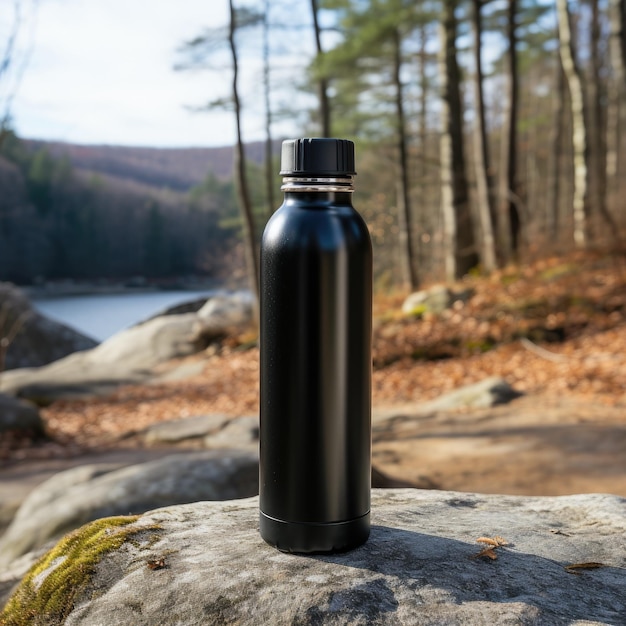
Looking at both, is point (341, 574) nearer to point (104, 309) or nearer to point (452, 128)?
point (452, 128)

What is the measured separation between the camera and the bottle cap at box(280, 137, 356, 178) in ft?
5.27

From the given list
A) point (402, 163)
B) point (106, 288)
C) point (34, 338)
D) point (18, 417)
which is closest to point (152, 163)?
point (106, 288)

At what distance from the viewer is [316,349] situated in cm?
161

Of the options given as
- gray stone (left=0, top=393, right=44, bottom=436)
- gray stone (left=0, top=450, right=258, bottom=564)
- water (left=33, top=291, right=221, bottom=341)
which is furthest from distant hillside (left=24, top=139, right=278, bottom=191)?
gray stone (left=0, top=450, right=258, bottom=564)

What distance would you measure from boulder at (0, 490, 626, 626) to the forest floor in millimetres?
3468

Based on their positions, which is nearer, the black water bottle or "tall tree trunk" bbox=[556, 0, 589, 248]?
the black water bottle

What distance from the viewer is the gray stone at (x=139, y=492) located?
398 centimetres

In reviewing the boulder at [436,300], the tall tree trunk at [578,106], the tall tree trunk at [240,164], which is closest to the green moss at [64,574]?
the boulder at [436,300]

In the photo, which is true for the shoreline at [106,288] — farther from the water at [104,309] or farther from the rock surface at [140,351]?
the rock surface at [140,351]

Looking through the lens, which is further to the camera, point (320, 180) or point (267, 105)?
point (267, 105)

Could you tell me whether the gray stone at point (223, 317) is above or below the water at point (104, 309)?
above

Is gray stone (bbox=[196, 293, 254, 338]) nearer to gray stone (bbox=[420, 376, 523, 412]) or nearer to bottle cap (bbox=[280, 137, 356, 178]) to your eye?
gray stone (bbox=[420, 376, 523, 412])

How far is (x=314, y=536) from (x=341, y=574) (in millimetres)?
150

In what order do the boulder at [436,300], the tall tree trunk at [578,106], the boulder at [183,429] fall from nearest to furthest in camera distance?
1. the boulder at [183,429]
2. the boulder at [436,300]
3. the tall tree trunk at [578,106]
